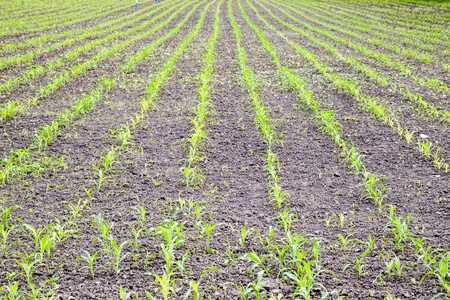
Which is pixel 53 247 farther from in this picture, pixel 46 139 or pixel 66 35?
pixel 66 35

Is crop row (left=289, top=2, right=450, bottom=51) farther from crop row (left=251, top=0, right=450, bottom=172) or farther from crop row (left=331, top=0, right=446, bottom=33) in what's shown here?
crop row (left=251, top=0, right=450, bottom=172)

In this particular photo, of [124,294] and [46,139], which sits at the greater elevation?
[46,139]

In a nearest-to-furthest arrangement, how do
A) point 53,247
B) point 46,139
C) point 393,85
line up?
point 53,247
point 46,139
point 393,85

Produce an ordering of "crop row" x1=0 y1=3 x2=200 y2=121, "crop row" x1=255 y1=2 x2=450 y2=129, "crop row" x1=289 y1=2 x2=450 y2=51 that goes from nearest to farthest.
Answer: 1. "crop row" x1=0 y1=3 x2=200 y2=121
2. "crop row" x1=255 y1=2 x2=450 y2=129
3. "crop row" x1=289 y1=2 x2=450 y2=51

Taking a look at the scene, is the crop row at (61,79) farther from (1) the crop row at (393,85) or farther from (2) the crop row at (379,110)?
(1) the crop row at (393,85)

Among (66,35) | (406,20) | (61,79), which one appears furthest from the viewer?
(406,20)

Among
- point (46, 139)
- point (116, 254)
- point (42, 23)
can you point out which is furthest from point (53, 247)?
point (42, 23)

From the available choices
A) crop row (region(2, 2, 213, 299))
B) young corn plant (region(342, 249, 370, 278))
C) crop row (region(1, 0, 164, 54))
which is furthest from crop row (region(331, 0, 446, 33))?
crop row (region(2, 2, 213, 299))

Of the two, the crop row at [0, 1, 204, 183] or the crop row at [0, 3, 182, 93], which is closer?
the crop row at [0, 1, 204, 183]

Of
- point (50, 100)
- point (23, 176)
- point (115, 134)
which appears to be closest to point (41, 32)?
point (50, 100)

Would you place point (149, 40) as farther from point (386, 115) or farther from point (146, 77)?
point (386, 115)

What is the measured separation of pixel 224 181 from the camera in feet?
14.2

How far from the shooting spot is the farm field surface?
2.84 m

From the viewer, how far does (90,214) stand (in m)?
3.58
